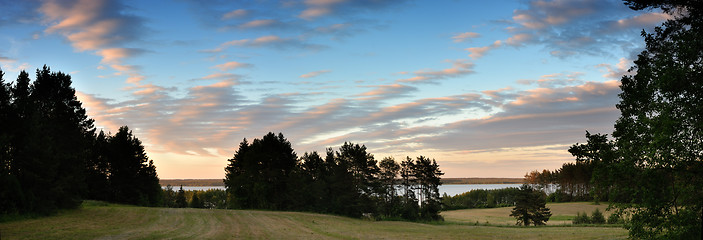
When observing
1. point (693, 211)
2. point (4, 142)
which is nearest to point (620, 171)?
point (693, 211)

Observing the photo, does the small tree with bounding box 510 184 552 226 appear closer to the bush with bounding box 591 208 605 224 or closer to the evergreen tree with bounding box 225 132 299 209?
the bush with bounding box 591 208 605 224

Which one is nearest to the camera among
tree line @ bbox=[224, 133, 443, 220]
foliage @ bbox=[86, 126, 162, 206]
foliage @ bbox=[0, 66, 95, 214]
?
foliage @ bbox=[0, 66, 95, 214]

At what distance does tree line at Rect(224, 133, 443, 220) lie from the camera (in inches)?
2788

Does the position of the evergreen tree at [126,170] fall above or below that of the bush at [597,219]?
above

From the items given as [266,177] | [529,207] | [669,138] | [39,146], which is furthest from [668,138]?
[266,177]

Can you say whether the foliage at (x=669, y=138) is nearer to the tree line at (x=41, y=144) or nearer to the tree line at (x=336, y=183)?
the tree line at (x=41, y=144)

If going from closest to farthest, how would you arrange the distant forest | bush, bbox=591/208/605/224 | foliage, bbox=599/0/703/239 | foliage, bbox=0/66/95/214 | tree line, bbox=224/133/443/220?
foliage, bbox=599/0/703/239, foliage, bbox=0/66/95/214, the distant forest, bush, bbox=591/208/605/224, tree line, bbox=224/133/443/220

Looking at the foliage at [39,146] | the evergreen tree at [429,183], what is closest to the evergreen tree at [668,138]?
the foliage at [39,146]

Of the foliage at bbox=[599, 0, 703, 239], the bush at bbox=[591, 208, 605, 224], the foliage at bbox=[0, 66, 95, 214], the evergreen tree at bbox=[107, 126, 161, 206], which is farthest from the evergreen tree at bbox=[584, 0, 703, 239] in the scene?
the evergreen tree at bbox=[107, 126, 161, 206]

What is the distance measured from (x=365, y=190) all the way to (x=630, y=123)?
52.0 m

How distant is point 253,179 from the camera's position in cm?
7812

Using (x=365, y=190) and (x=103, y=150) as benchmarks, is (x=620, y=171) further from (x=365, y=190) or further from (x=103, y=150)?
(x=103, y=150)

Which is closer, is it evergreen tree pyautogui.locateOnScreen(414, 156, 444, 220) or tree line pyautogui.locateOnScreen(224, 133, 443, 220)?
tree line pyautogui.locateOnScreen(224, 133, 443, 220)

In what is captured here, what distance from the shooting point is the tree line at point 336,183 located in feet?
232
